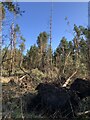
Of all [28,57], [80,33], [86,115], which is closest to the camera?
[86,115]

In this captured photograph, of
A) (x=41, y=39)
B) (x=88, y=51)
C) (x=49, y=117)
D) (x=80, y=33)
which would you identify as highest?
(x=41, y=39)

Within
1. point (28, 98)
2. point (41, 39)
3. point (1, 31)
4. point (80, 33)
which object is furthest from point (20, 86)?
point (41, 39)

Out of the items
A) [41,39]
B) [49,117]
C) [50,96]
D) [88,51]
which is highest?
[41,39]

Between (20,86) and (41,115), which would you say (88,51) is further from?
(41,115)

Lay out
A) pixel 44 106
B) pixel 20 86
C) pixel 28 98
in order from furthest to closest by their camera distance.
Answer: pixel 20 86, pixel 28 98, pixel 44 106

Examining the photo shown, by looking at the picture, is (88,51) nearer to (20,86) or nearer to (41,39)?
(20,86)

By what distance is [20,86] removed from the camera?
10305 mm

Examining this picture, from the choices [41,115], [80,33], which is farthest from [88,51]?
[41,115]

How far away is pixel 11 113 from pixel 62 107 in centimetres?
167

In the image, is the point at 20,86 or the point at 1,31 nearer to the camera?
the point at 1,31

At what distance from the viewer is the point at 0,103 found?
7594 millimetres

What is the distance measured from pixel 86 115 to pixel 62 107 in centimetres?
80

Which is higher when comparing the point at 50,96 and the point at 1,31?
the point at 1,31

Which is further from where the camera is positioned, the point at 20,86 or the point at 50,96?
the point at 20,86
